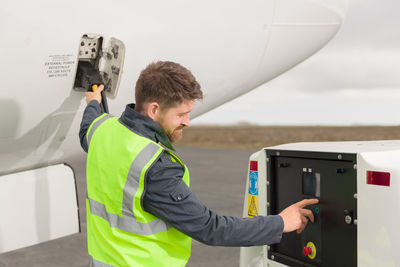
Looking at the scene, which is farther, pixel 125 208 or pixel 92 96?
pixel 92 96

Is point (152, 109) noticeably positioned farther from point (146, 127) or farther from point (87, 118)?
point (87, 118)

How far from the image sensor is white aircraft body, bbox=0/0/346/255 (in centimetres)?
256

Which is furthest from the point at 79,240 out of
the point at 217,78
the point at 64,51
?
the point at 64,51

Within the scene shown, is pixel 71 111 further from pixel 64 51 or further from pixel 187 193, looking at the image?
pixel 187 193

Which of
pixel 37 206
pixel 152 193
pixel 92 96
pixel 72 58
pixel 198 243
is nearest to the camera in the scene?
pixel 152 193

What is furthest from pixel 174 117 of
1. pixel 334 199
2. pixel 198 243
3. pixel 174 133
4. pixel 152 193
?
pixel 198 243

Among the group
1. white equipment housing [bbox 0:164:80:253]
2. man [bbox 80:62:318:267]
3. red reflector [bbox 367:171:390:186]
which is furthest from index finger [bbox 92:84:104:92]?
red reflector [bbox 367:171:390:186]

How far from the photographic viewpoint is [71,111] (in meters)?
2.95

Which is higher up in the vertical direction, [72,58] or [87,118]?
[72,58]

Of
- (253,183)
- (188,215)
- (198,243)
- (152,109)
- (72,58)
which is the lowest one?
(198,243)

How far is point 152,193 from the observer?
1771 millimetres

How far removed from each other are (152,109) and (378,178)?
1069 millimetres

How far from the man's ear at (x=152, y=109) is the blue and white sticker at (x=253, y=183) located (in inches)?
44.5

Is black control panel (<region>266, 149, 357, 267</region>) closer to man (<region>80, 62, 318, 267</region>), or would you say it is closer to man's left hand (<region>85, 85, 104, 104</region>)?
man (<region>80, 62, 318, 267</region>)
